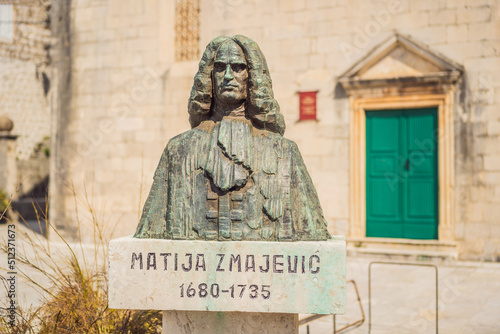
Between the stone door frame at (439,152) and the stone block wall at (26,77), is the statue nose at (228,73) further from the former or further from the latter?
the stone block wall at (26,77)

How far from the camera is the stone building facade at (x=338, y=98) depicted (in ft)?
29.2

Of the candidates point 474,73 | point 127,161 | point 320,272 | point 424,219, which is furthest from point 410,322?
point 127,161

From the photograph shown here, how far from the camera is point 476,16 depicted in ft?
Answer: 29.1

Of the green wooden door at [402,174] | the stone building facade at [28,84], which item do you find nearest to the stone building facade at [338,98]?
the green wooden door at [402,174]

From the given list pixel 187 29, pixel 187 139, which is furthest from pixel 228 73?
pixel 187 29

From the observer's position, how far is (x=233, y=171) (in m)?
3.04

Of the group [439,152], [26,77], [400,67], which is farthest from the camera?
[26,77]

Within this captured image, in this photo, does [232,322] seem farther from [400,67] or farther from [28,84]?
[28,84]

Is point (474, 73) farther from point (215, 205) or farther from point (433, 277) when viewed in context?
point (215, 205)

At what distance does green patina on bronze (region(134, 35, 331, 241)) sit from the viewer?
9.86 feet

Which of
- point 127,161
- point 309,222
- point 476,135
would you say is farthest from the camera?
point 127,161

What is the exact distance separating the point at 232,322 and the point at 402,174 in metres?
6.82

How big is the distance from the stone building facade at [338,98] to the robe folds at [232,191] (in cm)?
588

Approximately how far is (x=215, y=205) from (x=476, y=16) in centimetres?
736
